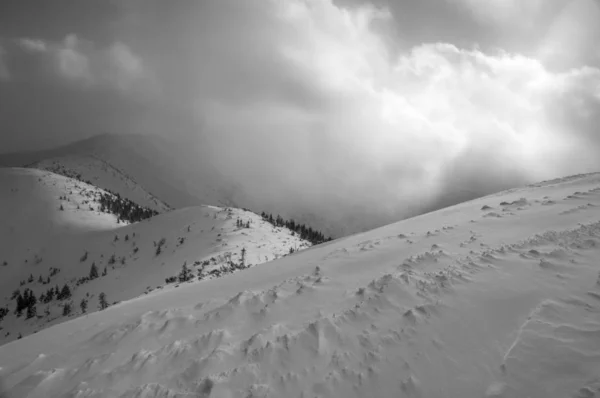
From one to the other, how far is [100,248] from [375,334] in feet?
222

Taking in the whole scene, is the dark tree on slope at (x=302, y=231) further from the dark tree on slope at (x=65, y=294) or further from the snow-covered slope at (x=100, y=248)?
the dark tree on slope at (x=65, y=294)

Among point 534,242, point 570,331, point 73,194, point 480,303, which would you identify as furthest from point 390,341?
point 73,194

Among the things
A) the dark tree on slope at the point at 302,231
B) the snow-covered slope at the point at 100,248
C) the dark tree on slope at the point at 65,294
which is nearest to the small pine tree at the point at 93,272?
the snow-covered slope at the point at 100,248

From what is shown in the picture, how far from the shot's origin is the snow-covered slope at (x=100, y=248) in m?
36.3

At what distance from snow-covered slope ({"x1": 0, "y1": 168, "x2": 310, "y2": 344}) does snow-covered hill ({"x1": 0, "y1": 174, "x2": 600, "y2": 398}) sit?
19.8 meters

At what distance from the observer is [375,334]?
6.12m

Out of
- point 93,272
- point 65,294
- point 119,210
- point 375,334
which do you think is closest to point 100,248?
point 93,272

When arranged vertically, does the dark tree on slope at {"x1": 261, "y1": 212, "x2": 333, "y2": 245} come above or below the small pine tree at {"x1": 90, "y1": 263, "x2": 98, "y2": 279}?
above

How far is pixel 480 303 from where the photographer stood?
639 centimetres

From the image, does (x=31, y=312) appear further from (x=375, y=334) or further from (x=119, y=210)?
(x=119, y=210)

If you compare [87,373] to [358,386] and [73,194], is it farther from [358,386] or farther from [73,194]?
[73,194]

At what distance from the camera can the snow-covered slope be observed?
119ft

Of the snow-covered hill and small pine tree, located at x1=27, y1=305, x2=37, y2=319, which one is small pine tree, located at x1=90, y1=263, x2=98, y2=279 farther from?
the snow-covered hill

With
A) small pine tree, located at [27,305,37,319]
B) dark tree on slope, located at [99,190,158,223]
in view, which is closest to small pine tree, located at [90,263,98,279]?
small pine tree, located at [27,305,37,319]
